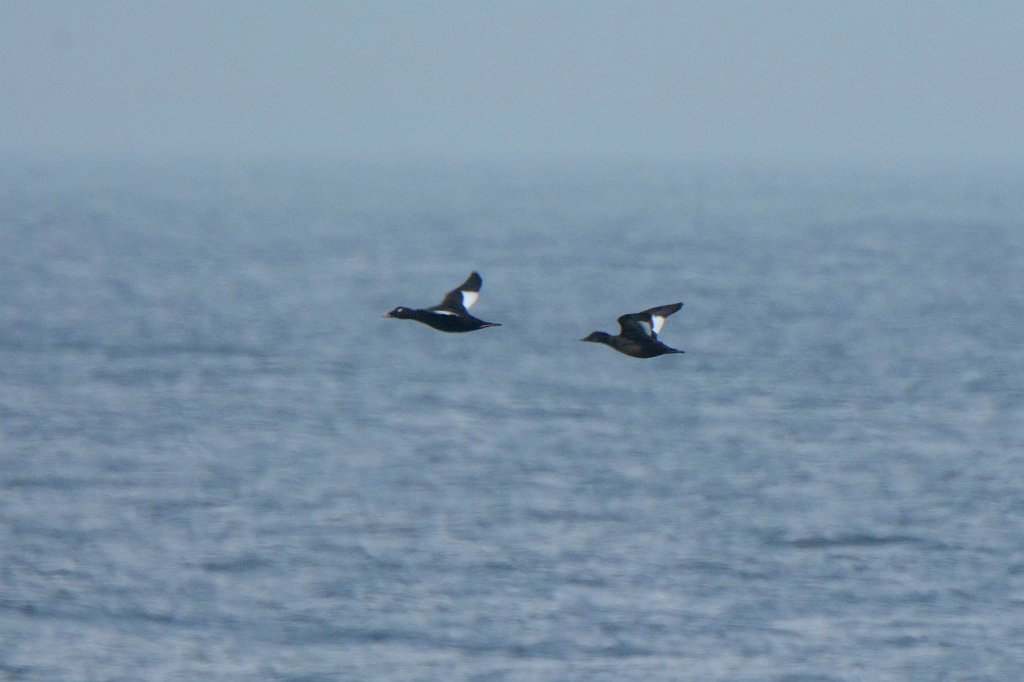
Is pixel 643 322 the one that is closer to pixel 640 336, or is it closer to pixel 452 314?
pixel 640 336

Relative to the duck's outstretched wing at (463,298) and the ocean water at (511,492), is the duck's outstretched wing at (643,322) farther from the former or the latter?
the ocean water at (511,492)

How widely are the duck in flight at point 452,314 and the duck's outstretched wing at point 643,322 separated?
1.30m

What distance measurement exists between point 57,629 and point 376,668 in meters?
7.90

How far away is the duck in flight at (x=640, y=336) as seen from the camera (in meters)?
17.4

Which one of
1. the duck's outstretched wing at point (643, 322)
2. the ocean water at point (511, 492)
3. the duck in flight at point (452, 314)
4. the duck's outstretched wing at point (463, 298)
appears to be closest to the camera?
the duck's outstretched wing at point (643, 322)

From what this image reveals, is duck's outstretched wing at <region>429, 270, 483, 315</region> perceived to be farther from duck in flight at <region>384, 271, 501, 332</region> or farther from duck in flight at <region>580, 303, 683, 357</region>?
duck in flight at <region>580, 303, 683, 357</region>

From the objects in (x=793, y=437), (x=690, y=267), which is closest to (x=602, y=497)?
(x=793, y=437)

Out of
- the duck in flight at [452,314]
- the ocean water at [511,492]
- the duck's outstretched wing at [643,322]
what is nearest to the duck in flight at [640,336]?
the duck's outstretched wing at [643,322]

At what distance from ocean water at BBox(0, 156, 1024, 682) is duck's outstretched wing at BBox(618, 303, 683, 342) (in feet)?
70.7

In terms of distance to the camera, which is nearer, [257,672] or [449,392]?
[257,672]

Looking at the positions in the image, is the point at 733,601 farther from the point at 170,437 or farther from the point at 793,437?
the point at 170,437

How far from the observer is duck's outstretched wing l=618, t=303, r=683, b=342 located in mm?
17203

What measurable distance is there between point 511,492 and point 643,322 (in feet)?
121

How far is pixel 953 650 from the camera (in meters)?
40.2
